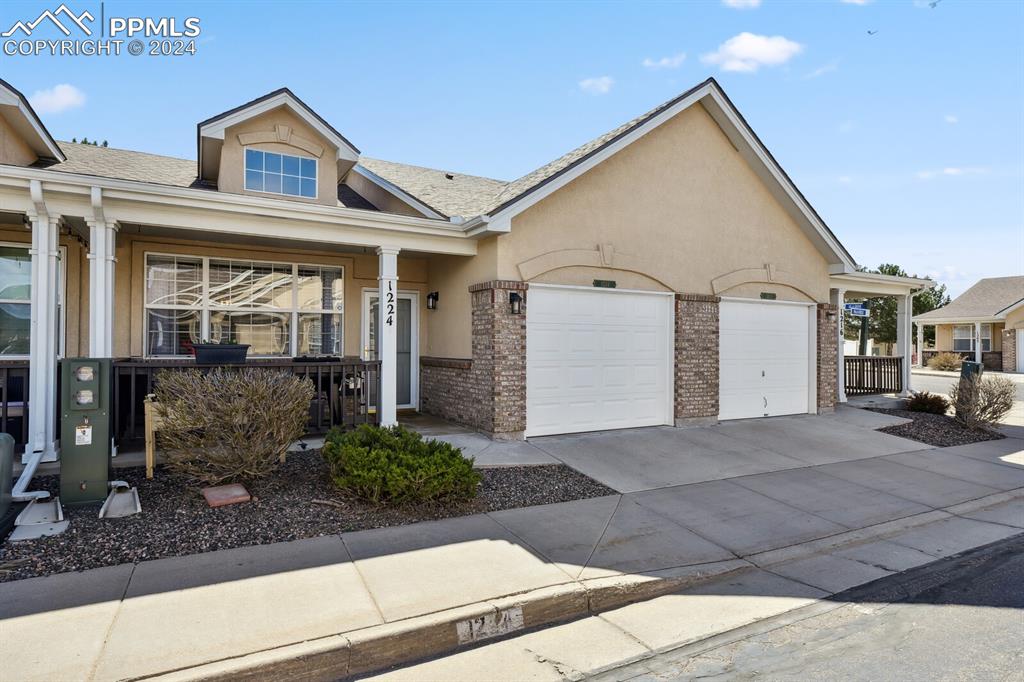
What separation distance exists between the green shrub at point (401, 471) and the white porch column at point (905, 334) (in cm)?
1523

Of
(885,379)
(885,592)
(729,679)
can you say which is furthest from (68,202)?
(885,379)

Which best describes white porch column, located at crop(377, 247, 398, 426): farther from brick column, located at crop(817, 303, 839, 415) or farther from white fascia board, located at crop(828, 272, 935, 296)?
white fascia board, located at crop(828, 272, 935, 296)

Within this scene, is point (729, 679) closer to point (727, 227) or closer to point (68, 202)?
point (68, 202)

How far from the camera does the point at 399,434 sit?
6984 mm

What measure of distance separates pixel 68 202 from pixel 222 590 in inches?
227

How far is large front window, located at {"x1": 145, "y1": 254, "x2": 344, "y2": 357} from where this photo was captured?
984 centimetres

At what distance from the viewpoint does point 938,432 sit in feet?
38.4

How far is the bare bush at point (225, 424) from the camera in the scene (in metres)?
6.11

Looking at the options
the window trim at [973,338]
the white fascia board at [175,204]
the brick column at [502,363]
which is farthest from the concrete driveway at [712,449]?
the window trim at [973,338]

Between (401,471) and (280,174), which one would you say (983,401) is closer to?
(401,471)

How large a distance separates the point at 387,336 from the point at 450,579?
5.24m

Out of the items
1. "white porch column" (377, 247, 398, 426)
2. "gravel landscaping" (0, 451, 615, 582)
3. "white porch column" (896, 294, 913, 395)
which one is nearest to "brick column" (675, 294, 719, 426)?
"gravel landscaping" (0, 451, 615, 582)

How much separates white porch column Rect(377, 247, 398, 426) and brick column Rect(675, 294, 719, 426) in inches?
207

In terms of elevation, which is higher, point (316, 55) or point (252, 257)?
point (316, 55)
